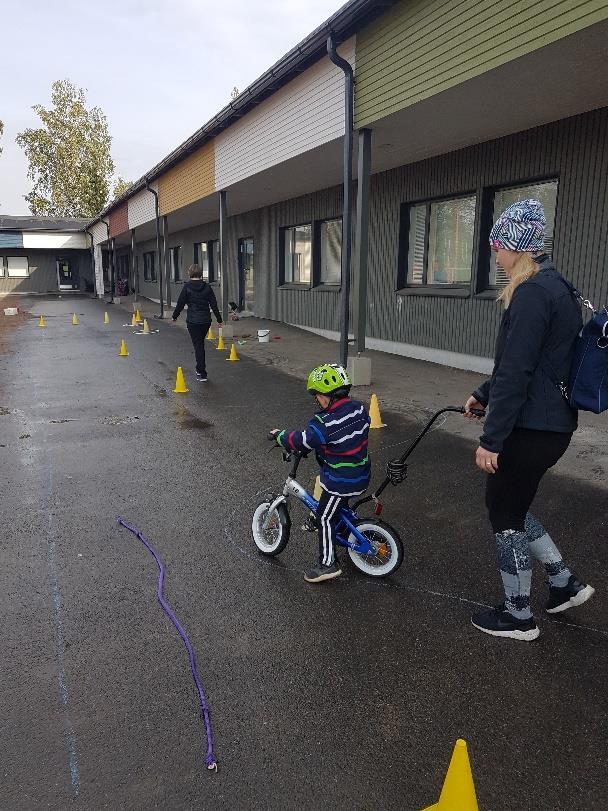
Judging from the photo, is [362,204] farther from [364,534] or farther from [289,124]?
[364,534]

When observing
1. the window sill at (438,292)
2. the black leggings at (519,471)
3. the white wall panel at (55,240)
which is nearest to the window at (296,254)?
the window sill at (438,292)

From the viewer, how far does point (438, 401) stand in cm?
885

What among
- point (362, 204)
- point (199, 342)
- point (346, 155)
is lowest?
point (199, 342)

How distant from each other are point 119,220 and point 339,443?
31.5 metres

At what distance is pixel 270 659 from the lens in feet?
9.95

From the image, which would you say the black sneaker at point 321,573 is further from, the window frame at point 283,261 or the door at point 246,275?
the door at point 246,275

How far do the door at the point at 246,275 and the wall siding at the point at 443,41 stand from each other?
46.5 feet

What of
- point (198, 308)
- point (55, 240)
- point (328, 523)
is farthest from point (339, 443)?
point (55, 240)

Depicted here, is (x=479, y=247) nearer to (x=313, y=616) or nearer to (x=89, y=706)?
(x=313, y=616)

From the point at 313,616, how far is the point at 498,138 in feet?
31.7

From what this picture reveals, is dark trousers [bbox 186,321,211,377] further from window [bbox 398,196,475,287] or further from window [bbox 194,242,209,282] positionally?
window [bbox 194,242,209,282]

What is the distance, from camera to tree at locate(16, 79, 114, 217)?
59094mm

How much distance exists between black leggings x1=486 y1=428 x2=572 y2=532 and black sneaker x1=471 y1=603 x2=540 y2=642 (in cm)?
54

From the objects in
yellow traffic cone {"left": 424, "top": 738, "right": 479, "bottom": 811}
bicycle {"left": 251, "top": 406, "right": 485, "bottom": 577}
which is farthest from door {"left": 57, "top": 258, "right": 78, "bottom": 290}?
yellow traffic cone {"left": 424, "top": 738, "right": 479, "bottom": 811}
